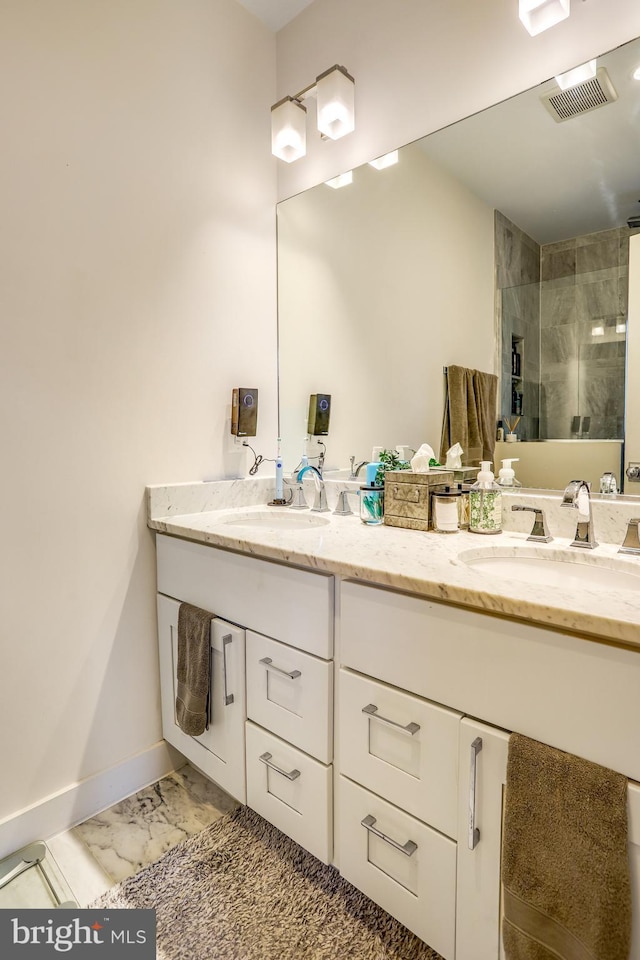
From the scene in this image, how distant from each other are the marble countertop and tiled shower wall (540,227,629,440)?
0.21 m

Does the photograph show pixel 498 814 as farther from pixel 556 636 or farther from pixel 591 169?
pixel 591 169

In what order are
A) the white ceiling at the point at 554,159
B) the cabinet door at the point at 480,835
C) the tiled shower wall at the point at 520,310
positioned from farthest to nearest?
the tiled shower wall at the point at 520,310 < the white ceiling at the point at 554,159 < the cabinet door at the point at 480,835

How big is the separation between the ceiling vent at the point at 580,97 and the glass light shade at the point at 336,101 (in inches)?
25.0

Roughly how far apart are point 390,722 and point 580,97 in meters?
1.47

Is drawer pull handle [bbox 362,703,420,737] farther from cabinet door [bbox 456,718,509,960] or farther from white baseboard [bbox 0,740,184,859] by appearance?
white baseboard [bbox 0,740,184,859]

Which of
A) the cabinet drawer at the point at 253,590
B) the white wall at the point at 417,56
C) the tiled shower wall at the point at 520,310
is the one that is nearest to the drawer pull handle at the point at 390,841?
the cabinet drawer at the point at 253,590

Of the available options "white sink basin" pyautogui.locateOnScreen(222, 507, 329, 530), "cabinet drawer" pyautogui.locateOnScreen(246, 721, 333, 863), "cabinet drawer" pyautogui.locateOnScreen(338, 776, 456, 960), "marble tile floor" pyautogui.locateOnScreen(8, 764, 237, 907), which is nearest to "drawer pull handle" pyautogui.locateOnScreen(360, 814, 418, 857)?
"cabinet drawer" pyautogui.locateOnScreen(338, 776, 456, 960)

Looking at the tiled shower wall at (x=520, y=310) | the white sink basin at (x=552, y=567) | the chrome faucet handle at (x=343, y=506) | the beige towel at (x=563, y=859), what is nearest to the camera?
the beige towel at (x=563, y=859)

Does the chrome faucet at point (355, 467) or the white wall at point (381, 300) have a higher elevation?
the white wall at point (381, 300)

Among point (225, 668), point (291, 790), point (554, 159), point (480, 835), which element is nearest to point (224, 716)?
point (225, 668)

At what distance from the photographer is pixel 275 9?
179 centimetres

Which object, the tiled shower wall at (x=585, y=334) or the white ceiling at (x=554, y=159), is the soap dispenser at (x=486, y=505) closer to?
the tiled shower wall at (x=585, y=334)

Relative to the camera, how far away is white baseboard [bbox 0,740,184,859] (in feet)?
4.33

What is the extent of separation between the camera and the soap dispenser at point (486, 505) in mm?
1317
